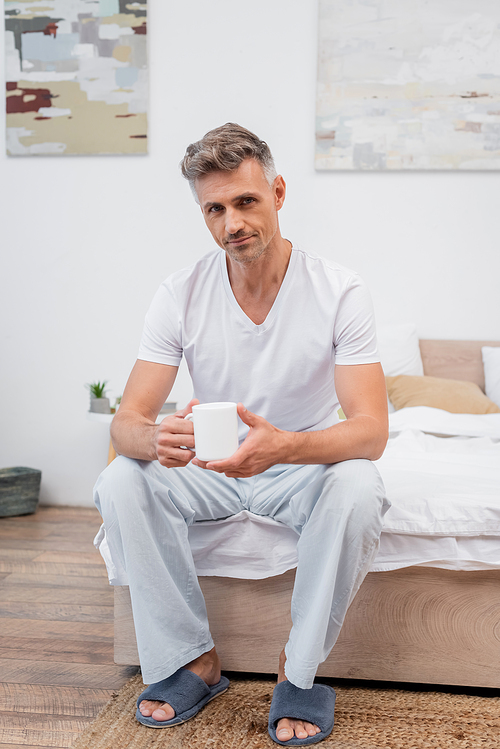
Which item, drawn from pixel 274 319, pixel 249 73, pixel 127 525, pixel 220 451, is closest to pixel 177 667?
pixel 127 525

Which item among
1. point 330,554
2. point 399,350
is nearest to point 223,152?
point 330,554

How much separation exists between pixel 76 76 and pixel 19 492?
6.42ft

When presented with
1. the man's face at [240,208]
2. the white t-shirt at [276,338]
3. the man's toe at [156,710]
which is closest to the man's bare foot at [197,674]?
the man's toe at [156,710]

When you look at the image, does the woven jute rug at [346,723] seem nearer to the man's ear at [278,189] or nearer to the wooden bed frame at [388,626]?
the wooden bed frame at [388,626]

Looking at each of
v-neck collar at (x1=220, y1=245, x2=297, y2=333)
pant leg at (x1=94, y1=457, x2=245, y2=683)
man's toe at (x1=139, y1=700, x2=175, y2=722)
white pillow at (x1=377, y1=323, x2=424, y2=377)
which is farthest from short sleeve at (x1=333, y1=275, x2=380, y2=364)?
white pillow at (x1=377, y1=323, x2=424, y2=377)

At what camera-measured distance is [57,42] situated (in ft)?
9.52

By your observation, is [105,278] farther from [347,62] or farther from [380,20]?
[380,20]

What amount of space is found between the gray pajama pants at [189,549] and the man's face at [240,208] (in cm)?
51

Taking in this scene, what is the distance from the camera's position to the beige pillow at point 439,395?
2332mm

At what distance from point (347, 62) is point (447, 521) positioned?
2.22m

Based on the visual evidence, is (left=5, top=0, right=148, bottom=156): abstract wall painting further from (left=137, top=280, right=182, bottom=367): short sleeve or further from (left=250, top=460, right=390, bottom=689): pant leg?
(left=250, top=460, right=390, bottom=689): pant leg

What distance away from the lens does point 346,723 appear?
122 centimetres

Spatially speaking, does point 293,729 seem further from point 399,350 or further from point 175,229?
point 175,229

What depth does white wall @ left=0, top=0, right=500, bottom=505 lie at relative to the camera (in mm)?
2789
